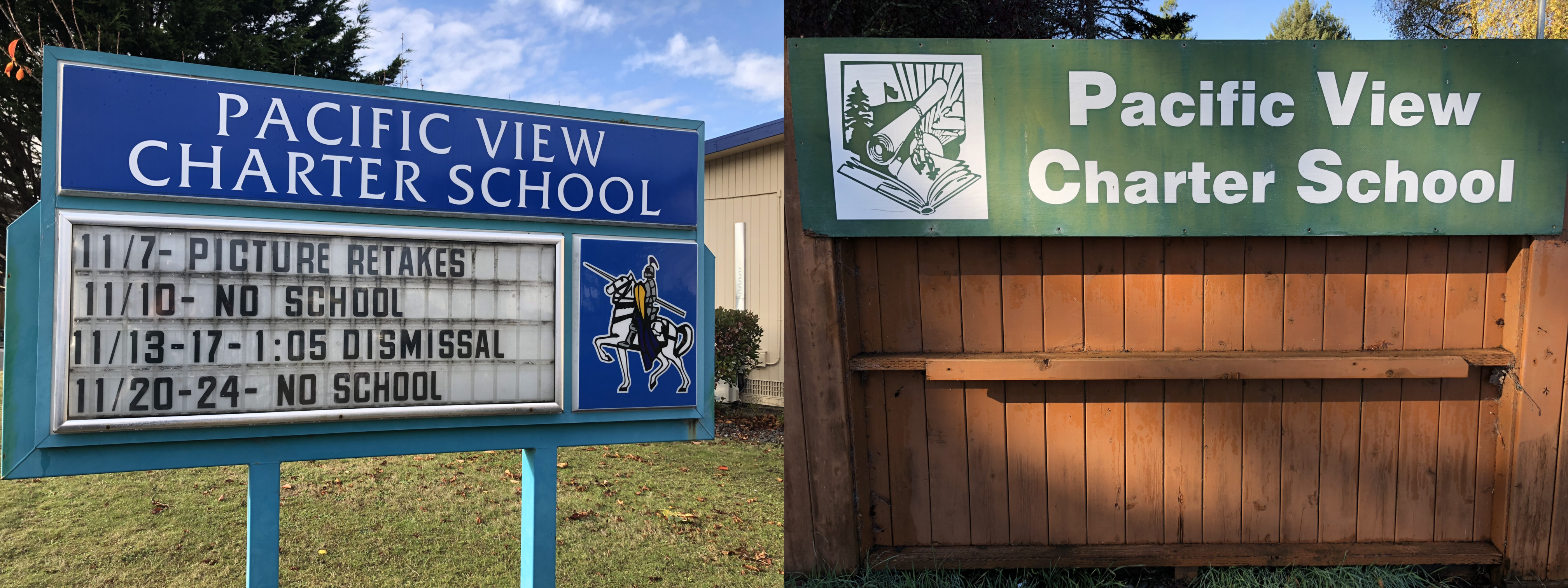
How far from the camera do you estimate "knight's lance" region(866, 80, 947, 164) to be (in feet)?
11.4

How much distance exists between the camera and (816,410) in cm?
353

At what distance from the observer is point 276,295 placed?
114 inches

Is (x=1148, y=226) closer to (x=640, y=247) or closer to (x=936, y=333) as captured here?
(x=936, y=333)

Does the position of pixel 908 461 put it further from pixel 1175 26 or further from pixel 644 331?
pixel 1175 26

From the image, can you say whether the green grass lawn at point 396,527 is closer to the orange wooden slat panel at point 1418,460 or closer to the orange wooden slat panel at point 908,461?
the orange wooden slat panel at point 908,461

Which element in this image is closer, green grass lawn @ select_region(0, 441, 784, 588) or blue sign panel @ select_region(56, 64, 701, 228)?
blue sign panel @ select_region(56, 64, 701, 228)

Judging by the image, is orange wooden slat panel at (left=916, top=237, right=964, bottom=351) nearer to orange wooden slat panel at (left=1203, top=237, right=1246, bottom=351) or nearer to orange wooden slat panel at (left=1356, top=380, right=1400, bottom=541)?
orange wooden slat panel at (left=1203, top=237, right=1246, bottom=351)

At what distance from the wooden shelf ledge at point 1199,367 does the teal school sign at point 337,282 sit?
122 centimetres

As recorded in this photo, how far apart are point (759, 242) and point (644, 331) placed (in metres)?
6.79

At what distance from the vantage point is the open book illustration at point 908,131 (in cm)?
346

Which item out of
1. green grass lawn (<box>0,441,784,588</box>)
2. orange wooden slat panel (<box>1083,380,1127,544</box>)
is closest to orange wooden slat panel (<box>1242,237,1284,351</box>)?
orange wooden slat panel (<box>1083,380,1127,544</box>)

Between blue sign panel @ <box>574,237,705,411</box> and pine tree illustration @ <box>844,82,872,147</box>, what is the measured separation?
0.83 m

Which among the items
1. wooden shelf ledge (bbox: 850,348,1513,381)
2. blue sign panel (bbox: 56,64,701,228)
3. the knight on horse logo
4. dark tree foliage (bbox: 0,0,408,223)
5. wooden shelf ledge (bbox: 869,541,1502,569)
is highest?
dark tree foliage (bbox: 0,0,408,223)

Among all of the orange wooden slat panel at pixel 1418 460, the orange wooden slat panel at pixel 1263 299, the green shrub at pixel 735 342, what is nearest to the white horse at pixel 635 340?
the orange wooden slat panel at pixel 1263 299
